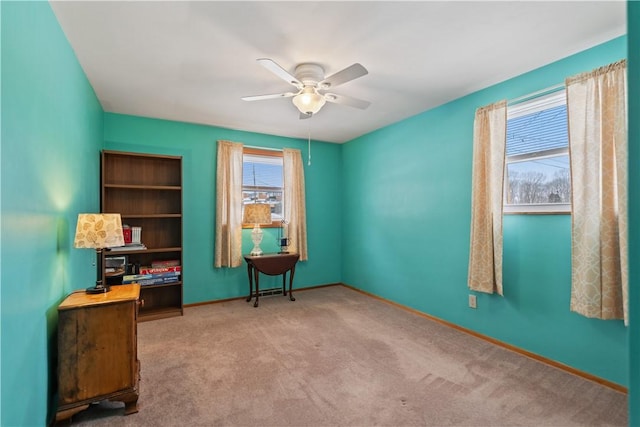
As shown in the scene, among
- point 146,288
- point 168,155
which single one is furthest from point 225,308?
point 168,155

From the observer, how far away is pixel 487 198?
8.87 feet

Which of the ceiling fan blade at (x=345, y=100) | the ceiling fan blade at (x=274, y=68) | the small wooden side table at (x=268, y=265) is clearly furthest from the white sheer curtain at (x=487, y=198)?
the small wooden side table at (x=268, y=265)

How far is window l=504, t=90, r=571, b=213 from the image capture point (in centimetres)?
233

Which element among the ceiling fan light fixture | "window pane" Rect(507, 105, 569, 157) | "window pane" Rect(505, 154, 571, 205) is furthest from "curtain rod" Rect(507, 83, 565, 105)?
the ceiling fan light fixture

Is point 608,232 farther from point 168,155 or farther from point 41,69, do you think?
point 168,155

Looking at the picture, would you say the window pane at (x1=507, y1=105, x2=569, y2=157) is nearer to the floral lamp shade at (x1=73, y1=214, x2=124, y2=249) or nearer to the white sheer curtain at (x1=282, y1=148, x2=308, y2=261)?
the white sheer curtain at (x1=282, y1=148, x2=308, y2=261)

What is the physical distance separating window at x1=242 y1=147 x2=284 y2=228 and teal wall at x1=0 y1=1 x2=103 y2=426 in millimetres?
2194

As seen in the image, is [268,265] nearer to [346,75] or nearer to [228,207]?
[228,207]

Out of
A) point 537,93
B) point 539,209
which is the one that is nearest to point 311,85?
point 537,93

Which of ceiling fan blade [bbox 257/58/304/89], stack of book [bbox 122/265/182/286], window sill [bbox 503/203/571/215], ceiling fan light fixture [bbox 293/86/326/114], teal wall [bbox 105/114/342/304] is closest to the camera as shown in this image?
ceiling fan blade [bbox 257/58/304/89]

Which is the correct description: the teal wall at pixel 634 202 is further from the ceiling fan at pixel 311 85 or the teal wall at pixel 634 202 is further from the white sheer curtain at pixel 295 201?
the white sheer curtain at pixel 295 201

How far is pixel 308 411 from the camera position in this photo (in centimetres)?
181

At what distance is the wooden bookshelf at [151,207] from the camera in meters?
3.45

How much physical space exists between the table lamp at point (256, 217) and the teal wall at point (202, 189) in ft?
0.91
